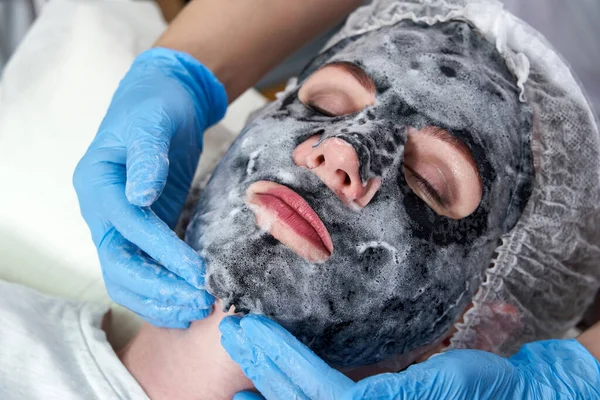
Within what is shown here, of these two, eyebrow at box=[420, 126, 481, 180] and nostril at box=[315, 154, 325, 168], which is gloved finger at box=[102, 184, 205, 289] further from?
eyebrow at box=[420, 126, 481, 180]

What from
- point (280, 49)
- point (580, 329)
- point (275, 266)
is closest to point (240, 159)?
point (275, 266)

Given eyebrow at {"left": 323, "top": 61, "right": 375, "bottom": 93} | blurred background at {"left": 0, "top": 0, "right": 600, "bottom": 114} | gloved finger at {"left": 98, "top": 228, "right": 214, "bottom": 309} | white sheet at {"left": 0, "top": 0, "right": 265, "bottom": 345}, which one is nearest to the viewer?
gloved finger at {"left": 98, "top": 228, "right": 214, "bottom": 309}

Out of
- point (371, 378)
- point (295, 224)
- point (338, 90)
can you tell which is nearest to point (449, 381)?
point (371, 378)

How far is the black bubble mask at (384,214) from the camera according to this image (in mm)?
1039

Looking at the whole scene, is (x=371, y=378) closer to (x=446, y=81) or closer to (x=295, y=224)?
(x=295, y=224)

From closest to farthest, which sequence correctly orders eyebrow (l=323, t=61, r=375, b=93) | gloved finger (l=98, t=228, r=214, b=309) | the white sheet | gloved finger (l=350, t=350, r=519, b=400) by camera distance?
gloved finger (l=350, t=350, r=519, b=400) < gloved finger (l=98, t=228, r=214, b=309) < eyebrow (l=323, t=61, r=375, b=93) < the white sheet

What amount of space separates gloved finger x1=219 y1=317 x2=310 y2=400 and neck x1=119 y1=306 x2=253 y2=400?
0.08 m

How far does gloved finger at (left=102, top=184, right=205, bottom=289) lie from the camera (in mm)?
1046

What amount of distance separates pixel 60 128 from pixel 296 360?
110 cm

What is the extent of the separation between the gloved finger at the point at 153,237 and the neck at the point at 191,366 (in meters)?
0.11

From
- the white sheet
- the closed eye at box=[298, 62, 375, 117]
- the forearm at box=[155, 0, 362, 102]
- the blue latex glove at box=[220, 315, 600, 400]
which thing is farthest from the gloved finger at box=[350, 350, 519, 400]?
the forearm at box=[155, 0, 362, 102]

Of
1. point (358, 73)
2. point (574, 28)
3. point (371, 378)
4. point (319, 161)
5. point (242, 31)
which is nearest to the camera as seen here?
point (371, 378)

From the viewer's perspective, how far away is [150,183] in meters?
1.10

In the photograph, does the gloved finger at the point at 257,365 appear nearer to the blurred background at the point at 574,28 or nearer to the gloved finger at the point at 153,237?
the gloved finger at the point at 153,237
